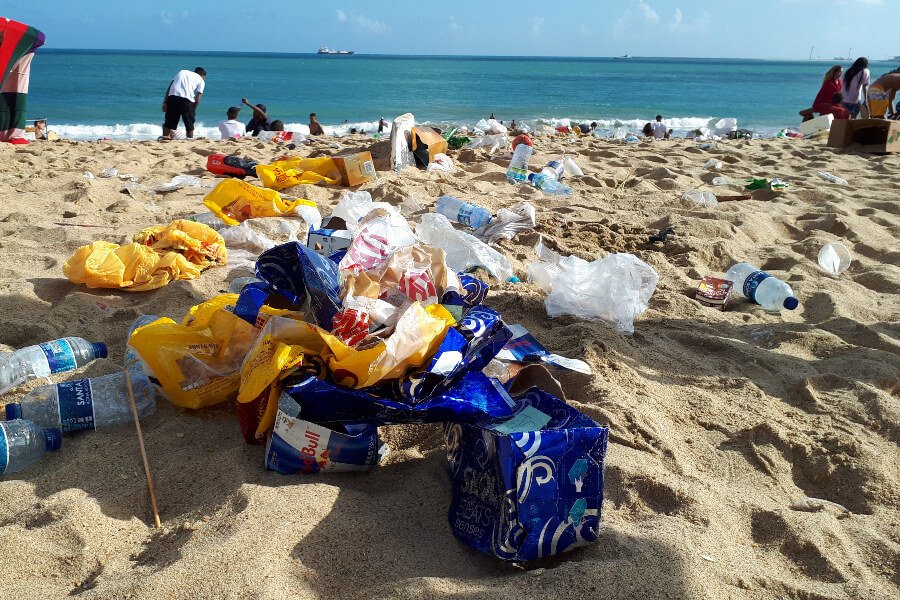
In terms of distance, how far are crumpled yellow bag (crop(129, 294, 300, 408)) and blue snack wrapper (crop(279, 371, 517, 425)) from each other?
0.39 meters

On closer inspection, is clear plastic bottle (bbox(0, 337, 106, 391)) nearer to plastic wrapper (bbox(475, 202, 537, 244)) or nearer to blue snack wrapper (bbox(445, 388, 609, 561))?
blue snack wrapper (bbox(445, 388, 609, 561))

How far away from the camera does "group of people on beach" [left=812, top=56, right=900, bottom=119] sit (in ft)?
30.4

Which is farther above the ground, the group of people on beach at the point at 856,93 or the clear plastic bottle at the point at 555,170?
the group of people on beach at the point at 856,93

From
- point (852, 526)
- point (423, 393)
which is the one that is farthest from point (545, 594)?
point (852, 526)

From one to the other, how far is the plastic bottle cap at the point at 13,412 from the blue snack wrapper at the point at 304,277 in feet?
2.51

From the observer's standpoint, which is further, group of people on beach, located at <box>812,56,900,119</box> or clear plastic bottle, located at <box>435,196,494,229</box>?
group of people on beach, located at <box>812,56,900,119</box>

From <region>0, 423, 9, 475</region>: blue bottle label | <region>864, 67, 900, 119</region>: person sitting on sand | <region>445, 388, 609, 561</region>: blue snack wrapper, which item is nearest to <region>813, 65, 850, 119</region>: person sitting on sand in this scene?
<region>864, 67, 900, 119</region>: person sitting on sand

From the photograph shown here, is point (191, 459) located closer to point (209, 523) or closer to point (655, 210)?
point (209, 523)

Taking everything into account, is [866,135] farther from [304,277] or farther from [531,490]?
[531,490]

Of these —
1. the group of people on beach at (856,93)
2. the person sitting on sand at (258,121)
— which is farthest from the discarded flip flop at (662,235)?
the person sitting on sand at (258,121)

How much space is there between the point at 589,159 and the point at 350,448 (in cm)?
557

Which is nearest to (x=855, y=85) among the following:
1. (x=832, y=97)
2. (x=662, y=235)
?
(x=832, y=97)

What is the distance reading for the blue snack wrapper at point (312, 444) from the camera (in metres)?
1.65

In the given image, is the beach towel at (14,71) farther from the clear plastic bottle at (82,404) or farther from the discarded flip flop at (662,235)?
the discarded flip flop at (662,235)
